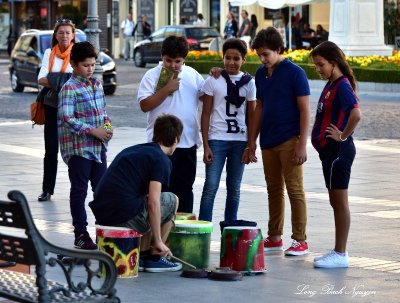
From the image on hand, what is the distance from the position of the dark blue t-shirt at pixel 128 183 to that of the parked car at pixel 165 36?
34337 millimetres

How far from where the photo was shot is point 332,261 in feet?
30.7

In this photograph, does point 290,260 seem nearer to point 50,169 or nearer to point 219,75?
point 219,75

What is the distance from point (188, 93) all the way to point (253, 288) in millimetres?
2046

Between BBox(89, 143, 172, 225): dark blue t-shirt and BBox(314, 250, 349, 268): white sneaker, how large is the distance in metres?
1.38

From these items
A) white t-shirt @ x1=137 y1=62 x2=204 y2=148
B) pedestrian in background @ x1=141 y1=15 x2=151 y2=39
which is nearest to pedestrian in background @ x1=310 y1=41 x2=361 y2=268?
white t-shirt @ x1=137 y1=62 x2=204 y2=148

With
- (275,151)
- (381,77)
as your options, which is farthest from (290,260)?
(381,77)

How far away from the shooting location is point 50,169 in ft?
42.5

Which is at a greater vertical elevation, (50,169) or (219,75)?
(219,75)

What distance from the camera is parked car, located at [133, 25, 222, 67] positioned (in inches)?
1709

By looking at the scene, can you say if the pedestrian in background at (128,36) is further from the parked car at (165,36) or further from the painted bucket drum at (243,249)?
the painted bucket drum at (243,249)

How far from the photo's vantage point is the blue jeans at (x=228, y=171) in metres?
10.2

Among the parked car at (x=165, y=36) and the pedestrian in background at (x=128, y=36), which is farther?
the pedestrian in background at (x=128, y=36)

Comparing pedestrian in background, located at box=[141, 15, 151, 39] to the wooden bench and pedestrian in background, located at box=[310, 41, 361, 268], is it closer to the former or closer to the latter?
pedestrian in background, located at box=[310, 41, 361, 268]

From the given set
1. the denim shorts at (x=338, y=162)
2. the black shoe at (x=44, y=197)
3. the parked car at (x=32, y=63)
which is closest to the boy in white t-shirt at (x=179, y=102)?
the denim shorts at (x=338, y=162)
